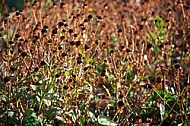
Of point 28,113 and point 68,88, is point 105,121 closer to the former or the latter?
point 68,88

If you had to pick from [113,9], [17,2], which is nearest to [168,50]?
[113,9]

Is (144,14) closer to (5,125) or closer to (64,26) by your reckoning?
(64,26)

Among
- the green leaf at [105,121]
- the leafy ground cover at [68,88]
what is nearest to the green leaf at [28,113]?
the leafy ground cover at [68,88]

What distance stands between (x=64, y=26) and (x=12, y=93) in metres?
0.63

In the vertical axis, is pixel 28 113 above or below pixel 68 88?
below

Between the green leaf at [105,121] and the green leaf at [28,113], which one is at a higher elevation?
the green leaf at [28,113]

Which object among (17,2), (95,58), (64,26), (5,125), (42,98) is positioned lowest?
(5,125)

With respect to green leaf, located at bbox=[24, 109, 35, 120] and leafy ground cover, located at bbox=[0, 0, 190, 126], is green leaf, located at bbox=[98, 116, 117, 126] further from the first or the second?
green leaf, located at bbox=[24, 109, 35, 120]

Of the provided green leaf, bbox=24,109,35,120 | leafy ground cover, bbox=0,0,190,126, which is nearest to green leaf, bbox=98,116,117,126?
leafy ground cover, bbox=0,0,190,126

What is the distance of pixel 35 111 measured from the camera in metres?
2.33

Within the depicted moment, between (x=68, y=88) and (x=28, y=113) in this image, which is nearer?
(x=28, y=113)

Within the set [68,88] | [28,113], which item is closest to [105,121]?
[68,88]

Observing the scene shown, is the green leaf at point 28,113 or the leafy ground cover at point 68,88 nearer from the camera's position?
the green leaf at point 28,113

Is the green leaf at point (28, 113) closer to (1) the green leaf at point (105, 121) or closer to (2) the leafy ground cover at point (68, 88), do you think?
(2) the leafy ground cover at point (68, 88)
